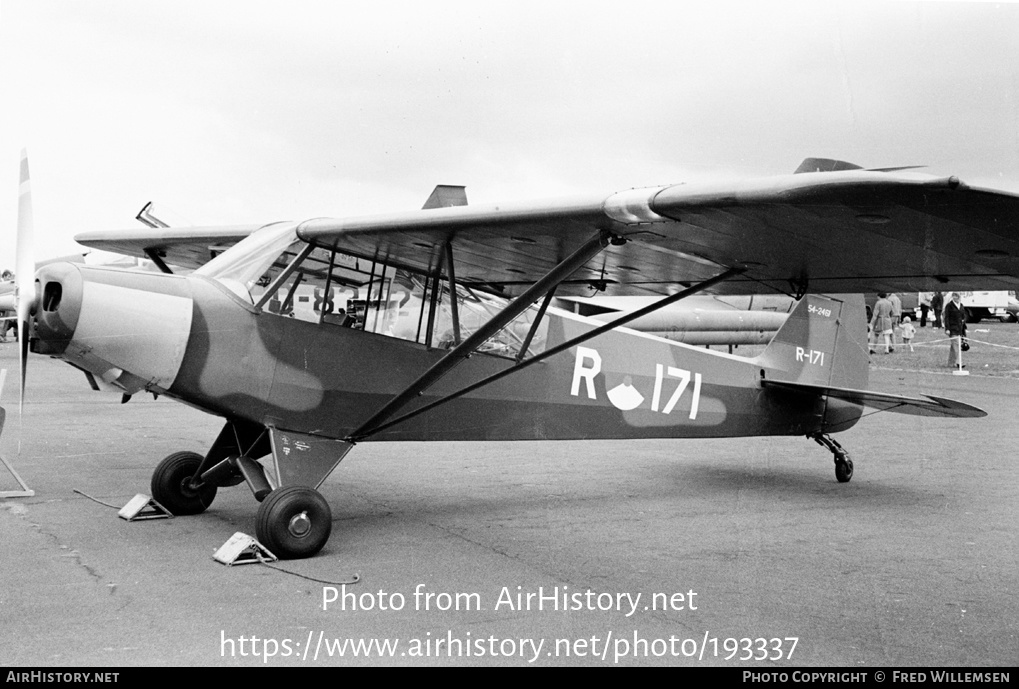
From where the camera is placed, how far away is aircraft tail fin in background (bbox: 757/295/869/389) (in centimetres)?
888

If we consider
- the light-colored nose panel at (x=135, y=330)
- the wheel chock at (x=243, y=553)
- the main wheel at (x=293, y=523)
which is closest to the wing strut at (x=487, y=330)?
the main wheel at (x=293, y=523)

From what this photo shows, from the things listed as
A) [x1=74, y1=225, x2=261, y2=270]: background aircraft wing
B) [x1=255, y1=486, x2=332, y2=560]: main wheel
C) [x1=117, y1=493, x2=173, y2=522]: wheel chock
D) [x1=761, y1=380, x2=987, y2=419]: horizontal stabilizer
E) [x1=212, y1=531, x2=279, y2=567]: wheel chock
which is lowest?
[x1=117, y1=493, x2=173, y2=522]: wheel chock

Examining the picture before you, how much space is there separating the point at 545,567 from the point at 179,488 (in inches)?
112

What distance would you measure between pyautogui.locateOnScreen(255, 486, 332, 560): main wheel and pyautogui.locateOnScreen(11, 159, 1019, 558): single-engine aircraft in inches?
0.5

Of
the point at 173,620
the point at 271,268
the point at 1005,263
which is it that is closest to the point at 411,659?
the point at 173,620

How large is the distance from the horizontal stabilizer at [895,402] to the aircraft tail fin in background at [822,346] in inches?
8.6

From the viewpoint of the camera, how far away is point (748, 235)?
5.20m

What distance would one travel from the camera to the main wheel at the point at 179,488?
6559mm

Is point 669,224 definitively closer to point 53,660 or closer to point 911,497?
point 53,660

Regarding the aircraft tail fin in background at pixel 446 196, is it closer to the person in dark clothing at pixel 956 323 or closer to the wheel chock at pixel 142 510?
the wheel chock at pixel 142 510

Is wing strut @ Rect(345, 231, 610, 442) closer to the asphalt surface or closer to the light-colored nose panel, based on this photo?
the asphalt surface

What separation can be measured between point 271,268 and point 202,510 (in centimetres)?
189

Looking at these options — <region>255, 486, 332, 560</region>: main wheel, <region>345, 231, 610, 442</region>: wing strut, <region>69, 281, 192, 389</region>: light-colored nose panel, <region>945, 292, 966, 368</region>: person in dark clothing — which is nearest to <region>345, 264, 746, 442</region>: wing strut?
<region>345, 231, 610, 442</region>: wing strut

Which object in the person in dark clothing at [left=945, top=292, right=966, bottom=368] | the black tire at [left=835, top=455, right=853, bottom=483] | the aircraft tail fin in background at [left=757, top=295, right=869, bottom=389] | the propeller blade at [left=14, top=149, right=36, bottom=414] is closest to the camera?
the propeller blade at [left=14, top=149, right=36, bottom=414]
